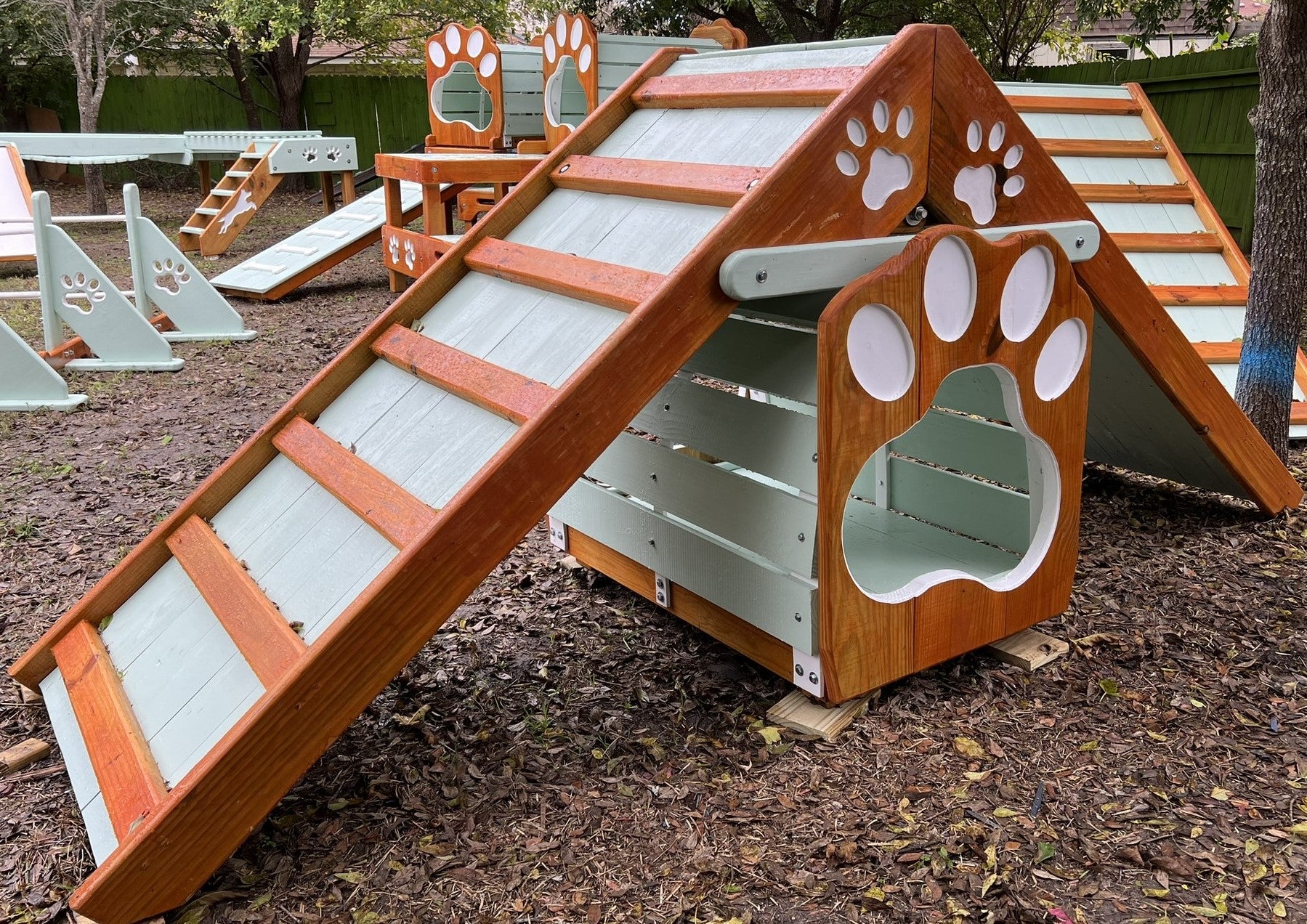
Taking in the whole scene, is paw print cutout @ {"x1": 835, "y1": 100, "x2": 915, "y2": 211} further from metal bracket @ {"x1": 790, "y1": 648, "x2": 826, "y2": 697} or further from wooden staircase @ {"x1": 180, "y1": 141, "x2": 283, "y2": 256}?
wooden staircase @ {"x1": 180, "y1": 141, "x2": 283, "y2": 256}

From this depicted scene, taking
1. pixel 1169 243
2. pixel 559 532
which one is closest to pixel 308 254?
pixel 559 532

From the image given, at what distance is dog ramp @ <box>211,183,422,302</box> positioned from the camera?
9297mm

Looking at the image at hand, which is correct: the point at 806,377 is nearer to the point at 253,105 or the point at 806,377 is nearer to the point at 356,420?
the point at 356,420

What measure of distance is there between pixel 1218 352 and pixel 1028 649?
2.47 m

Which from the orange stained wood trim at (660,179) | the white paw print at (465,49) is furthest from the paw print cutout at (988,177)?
the white paw print at (465,49)

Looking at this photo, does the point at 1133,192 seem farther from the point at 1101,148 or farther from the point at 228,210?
the point at 228,210

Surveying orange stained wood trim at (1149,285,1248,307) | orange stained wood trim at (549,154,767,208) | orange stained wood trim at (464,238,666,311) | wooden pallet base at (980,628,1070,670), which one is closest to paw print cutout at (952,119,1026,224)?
orange stained wood trim at (549,154,767,208)

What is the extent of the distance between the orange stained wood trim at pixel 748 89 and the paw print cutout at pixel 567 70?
4554 millimetres

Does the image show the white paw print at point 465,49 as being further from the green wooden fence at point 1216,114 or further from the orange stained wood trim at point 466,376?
the orange stained wood trim at point 466,376

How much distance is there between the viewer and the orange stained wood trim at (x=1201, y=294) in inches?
192

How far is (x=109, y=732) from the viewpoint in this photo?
91.8 inches

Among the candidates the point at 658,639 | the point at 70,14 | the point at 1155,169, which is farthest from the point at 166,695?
the point at 70,14

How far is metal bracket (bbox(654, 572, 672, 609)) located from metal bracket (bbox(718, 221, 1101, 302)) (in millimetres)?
1044

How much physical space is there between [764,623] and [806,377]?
0.65 meters
